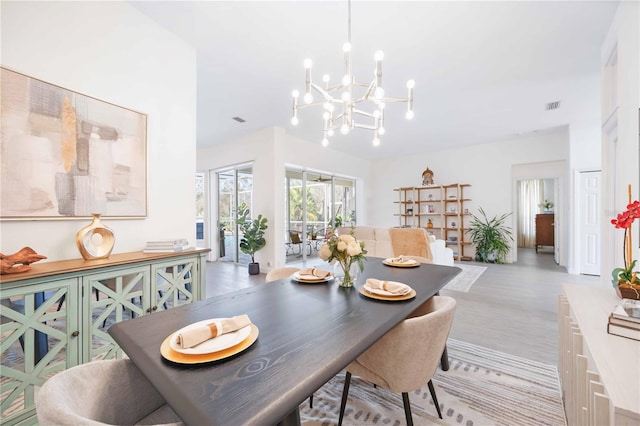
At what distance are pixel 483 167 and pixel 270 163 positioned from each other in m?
5.49

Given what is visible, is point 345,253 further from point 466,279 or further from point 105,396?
point 466,279

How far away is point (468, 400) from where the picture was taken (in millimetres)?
1689

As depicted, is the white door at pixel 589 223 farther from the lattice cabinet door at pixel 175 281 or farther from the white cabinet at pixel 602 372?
the lattice cabinet door at pixel 175 281

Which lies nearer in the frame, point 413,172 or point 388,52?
point 388,52

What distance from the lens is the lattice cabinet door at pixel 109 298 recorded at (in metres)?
1.64

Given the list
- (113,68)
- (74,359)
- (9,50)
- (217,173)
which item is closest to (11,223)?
(74,359)

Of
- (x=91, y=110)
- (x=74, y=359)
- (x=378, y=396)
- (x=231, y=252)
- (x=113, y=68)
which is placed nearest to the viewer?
(x=74, y=359)

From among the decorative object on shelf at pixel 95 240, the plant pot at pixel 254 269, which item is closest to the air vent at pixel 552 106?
the plant pot at pixel 254 269

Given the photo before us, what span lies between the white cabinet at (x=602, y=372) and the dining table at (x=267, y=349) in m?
0.64

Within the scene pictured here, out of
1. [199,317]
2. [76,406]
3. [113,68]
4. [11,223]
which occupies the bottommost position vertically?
[76,406]

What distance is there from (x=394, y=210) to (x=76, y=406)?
8033mm

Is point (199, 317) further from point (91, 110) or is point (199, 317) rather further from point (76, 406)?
point (91, 110)

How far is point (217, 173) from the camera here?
6.64m

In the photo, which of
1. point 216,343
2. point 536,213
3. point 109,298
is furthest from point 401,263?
point 536,213
